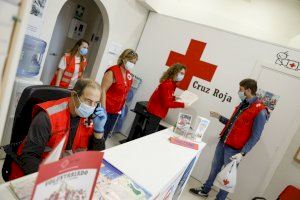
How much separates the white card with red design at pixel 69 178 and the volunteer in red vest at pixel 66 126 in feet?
1.16

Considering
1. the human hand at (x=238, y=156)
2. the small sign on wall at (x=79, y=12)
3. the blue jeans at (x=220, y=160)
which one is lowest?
the blue jeans at (x=220, y=160)

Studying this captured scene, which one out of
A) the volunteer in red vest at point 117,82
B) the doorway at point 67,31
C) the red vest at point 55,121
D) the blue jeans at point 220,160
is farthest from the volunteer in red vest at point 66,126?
the doorway at point 67,31

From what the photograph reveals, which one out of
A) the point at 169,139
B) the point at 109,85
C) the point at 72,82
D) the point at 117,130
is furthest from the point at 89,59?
the point at 169,139

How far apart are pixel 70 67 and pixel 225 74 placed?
2.05 metres

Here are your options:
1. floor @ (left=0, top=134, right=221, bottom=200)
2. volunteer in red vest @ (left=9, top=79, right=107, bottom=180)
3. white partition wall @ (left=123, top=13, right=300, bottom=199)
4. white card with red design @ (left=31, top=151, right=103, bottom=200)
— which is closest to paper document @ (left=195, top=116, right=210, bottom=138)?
floor @ (left=0, top=134, right=221, bottom=200)

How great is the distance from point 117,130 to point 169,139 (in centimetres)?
214

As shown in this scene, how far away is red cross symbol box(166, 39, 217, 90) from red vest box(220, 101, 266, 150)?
3.15 feet

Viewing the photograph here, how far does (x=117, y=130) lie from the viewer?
4.30 meters

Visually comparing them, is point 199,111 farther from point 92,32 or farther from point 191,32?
point 92,32

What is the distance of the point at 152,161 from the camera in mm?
1703

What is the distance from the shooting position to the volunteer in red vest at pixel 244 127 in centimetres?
272

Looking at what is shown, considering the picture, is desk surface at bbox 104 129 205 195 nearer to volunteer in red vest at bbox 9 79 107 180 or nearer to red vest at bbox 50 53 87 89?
volunteer in red vest at bbox 9 79 107 180

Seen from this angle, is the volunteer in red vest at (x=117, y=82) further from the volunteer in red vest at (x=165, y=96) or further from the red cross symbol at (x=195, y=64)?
the red cross symbol at (x=195, y=64)

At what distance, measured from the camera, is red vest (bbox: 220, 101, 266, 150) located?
2752mm
